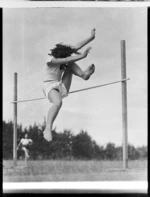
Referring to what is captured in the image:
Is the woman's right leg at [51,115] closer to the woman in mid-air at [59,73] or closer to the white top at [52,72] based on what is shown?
the woman in mid-air at [59,73]

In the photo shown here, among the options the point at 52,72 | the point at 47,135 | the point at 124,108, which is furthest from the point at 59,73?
the point at 124,108

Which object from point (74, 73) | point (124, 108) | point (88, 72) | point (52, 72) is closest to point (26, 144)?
point (52, 72)

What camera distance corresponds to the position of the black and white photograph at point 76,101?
5906 mm

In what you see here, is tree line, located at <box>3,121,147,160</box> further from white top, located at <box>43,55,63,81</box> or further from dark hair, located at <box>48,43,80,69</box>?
dark hair, located at <box>48,43,80,69</box>

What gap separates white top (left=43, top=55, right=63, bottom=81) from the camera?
600 centimetres

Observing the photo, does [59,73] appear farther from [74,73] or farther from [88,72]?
[88,72]

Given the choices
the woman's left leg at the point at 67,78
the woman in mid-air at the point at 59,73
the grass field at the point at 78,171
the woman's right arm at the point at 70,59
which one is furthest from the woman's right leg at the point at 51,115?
the woman's right arm at the point at 70,59

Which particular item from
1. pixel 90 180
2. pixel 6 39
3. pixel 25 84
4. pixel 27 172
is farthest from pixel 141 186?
pixel 6 39

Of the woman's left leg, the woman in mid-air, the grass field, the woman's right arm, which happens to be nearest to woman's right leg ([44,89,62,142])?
the woman in mid-air

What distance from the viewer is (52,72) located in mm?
6020

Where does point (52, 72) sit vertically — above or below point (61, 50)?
below

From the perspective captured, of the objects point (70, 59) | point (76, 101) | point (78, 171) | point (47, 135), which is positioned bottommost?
point (78, 171)

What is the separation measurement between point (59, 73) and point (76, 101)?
0.42 metres

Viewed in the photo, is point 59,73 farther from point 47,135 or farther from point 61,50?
point 47,135
